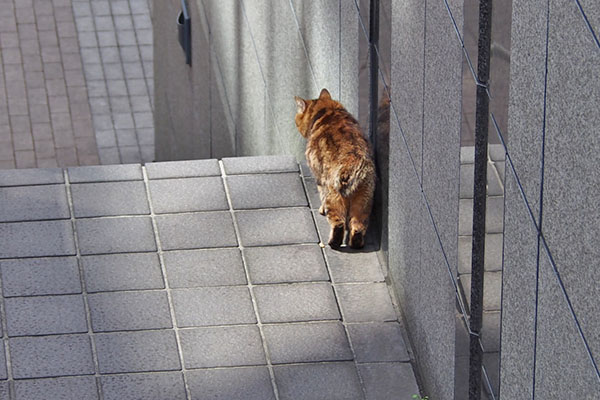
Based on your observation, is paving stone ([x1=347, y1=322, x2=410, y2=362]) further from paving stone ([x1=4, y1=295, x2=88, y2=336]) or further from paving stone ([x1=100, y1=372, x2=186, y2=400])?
paving stone ([x1=4, y1=295, x2=88, y2=336])

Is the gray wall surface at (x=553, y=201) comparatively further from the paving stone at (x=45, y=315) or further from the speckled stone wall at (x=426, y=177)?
the paving stone at (x=45, y=315)

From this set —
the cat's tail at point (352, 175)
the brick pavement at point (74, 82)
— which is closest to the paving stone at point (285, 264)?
the cat's tail at point (352, 175)

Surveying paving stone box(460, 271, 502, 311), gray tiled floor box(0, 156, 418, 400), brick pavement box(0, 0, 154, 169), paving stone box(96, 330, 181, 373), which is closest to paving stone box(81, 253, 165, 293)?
gray tiled floor box(0, 156, 418, 400)

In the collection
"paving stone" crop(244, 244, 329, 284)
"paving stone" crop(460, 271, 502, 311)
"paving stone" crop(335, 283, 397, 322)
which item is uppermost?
"paving stone" crop(460, 271, 502, 311)

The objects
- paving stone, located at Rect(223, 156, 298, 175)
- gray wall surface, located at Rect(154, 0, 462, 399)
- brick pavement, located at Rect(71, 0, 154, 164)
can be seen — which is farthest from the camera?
brick pavement, located at Rect(71, 0, 154, 164)

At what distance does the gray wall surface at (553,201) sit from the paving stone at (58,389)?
1954 millimetres

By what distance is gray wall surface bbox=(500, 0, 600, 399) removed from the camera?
2.83m

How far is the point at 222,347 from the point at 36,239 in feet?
4.04

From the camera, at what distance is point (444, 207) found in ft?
14.4

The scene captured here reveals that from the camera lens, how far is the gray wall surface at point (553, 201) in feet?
9.29

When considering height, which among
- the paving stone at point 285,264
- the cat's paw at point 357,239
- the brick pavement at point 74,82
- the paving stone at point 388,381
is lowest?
the brick pavement at point 74,82

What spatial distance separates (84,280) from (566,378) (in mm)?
2942

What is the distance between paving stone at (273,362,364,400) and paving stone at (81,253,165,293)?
2.81 feet

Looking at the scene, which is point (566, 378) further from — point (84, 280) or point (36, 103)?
point (36, 103)
